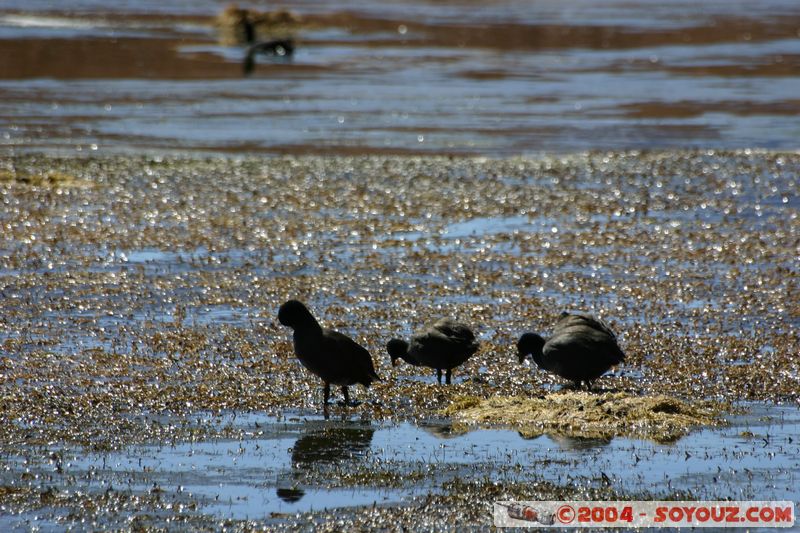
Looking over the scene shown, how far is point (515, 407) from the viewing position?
1038 centimetres

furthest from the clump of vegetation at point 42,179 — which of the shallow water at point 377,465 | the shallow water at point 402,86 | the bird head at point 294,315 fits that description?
the shallow water at point 377,465

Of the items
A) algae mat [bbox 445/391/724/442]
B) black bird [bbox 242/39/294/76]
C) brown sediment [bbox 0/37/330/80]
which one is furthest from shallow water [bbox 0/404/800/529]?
black bird [bbox 242/39/294/76]

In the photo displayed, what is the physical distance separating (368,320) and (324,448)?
457 centimetres

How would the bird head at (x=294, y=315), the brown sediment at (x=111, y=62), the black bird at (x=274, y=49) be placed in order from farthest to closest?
the black bird at (x=274, y=49), the brown sediment at (x=111, y=62), the bird head at (x=294, y=315)

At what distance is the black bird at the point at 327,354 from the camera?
10617 mm

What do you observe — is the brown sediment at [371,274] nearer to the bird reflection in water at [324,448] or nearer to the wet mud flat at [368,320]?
the wet mud flat at [368,320]

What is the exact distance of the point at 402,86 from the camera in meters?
38.2

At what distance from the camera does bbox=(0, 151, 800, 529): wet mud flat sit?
8500 mm

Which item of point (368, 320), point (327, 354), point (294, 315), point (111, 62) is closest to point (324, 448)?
point (327, 354)

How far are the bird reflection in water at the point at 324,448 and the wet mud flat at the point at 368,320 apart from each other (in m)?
0.03

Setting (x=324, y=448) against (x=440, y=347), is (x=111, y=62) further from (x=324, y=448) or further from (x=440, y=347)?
(x=324, y=448)

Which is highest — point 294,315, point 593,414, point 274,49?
point 294,315

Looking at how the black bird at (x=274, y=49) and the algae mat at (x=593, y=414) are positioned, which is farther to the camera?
the black bird at (x=274, y=49)

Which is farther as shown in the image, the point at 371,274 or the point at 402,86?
the point at 402,86
